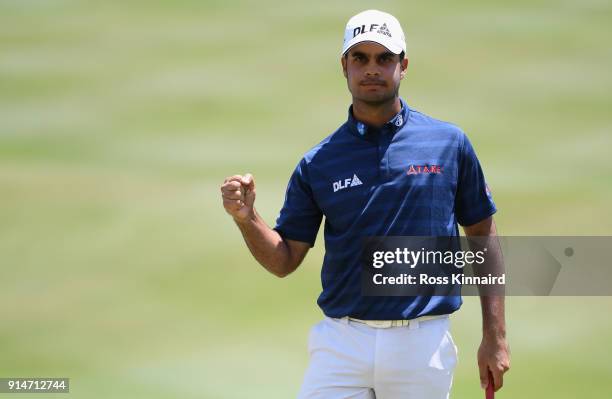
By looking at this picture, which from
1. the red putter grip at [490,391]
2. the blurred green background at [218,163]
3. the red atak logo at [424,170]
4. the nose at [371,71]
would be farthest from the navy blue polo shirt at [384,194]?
the blurred green background at [218,163]

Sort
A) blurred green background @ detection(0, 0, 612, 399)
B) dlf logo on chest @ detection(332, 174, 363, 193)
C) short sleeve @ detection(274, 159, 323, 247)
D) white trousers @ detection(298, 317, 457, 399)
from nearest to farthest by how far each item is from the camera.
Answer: white trousers @ detection(298, 317, 457, 399)
dlf logo on chest @ detection(332, 174, 363, 193)
short sleeve @ detection(274, 159, 323, 247)
blurred green background @ detection(0, 0, 612, 399)

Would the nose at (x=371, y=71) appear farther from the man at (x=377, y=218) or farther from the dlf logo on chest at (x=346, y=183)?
the dlf logo on chest at (x=346, y=183)

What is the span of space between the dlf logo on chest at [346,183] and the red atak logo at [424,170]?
156 millimetres

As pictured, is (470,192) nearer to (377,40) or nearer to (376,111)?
(376,111)

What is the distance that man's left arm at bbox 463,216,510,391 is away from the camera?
3.14 m

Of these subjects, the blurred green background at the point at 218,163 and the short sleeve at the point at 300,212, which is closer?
the short sleeve at the point at 300,212

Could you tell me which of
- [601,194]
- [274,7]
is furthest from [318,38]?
[601,194]

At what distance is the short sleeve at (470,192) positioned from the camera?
3.22 m

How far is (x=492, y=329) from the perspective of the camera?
3.17 meters

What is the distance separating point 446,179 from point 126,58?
3886 mm

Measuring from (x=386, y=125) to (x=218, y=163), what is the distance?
2.87 meters

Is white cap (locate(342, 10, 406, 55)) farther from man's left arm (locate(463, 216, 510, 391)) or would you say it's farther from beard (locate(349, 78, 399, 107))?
man's left arm (locate(463, 216, 510, 391))

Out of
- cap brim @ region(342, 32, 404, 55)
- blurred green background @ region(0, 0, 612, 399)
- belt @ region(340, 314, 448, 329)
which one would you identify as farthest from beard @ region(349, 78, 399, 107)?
blurred green background @ region(0, 0, 612, 399)

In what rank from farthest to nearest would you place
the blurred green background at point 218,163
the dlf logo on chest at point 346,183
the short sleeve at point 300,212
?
1. the blurred green background at point 218,163
2. the short sleeve at point 300,212
3. the dlf logo on chest at point 346,183
